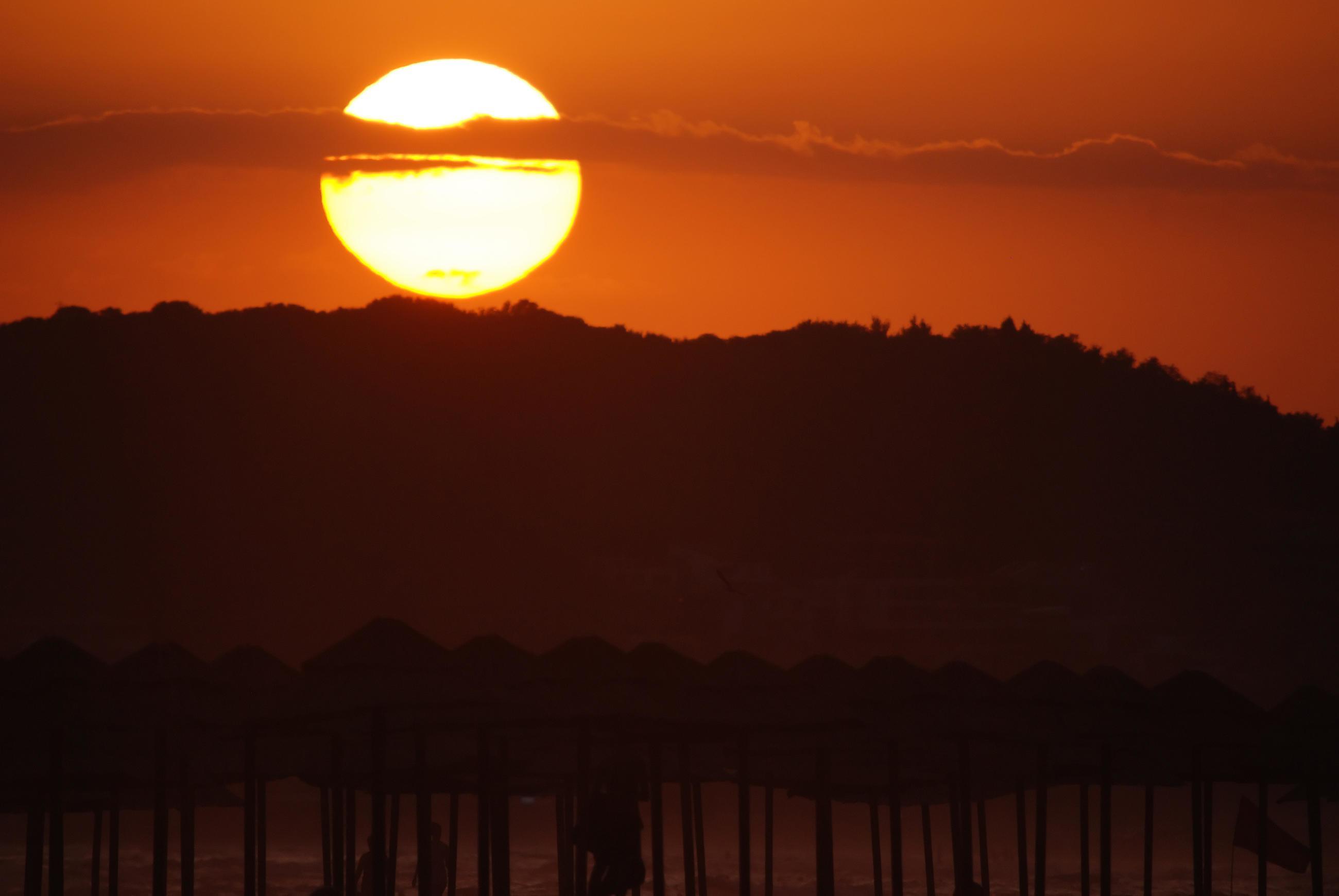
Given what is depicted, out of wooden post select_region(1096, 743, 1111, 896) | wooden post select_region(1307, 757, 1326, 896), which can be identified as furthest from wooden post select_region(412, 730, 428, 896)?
wooden post select_region(1307, 757, 1326, 896)

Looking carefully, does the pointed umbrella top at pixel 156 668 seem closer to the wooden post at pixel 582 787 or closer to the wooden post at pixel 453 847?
the wooden post at pixel 582 787

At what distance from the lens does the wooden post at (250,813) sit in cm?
1697

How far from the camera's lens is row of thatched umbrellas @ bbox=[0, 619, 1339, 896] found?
1625 cm

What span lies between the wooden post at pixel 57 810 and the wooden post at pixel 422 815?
122 inches

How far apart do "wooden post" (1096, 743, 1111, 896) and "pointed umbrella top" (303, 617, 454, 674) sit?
21.2 ft

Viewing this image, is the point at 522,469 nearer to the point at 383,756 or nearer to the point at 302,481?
the point at 302,481

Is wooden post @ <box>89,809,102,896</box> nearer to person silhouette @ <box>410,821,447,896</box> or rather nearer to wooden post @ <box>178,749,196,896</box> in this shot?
wooden post @ <box>178,749,196,896</box>

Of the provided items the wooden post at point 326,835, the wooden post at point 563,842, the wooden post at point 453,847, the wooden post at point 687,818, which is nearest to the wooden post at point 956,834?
the wooden post at point 687,818

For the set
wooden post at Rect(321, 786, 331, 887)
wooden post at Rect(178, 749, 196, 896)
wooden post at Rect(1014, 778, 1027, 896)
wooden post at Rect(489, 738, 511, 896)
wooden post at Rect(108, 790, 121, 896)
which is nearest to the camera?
wooden post at Rect(489, 738, 511, 896)

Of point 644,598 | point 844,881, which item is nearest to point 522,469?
point 644,598

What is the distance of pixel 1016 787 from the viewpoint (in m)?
23.3

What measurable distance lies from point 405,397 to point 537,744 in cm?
9116

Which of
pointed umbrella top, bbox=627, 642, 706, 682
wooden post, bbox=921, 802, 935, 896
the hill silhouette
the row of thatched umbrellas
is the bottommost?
wooden post, bbox=921, 802, 935, 896

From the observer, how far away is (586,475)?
356 feet
